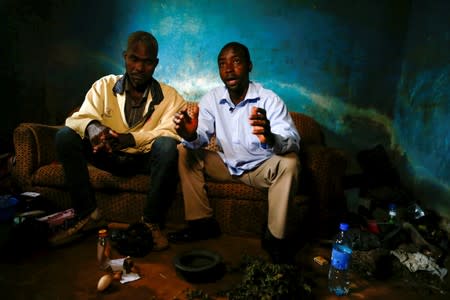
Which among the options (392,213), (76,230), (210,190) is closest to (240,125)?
(210,190)

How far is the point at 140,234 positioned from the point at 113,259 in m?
0.21

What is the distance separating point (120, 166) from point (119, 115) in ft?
1.27

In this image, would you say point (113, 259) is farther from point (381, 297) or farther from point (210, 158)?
point (381, 297)

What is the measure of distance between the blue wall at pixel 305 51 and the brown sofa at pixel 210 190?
989 millimetres

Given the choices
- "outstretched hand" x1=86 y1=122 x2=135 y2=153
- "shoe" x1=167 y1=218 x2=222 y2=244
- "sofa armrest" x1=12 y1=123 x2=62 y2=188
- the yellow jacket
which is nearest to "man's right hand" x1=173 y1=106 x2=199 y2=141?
the yellow jacket

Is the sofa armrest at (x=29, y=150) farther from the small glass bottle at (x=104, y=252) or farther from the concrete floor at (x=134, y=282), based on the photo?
the small glass bottle at (x=104, y=252)

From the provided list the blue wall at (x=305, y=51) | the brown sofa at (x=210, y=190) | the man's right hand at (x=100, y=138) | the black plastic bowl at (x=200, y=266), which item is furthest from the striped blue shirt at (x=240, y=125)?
the blue wall at (x=305, y=51)

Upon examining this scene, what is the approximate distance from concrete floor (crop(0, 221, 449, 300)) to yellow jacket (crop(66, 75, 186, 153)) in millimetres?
773

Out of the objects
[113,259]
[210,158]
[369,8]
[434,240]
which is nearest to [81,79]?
[210,158]

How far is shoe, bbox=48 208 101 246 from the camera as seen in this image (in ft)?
6.66

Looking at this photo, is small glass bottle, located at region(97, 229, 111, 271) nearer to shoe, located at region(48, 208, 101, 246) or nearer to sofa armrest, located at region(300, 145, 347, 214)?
shoe, located at region(48, 208, 101, 246)

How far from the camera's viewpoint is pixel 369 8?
120 inches

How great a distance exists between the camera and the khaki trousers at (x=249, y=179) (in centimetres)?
187

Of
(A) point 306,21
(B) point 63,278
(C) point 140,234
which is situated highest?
(A) point 306,21
